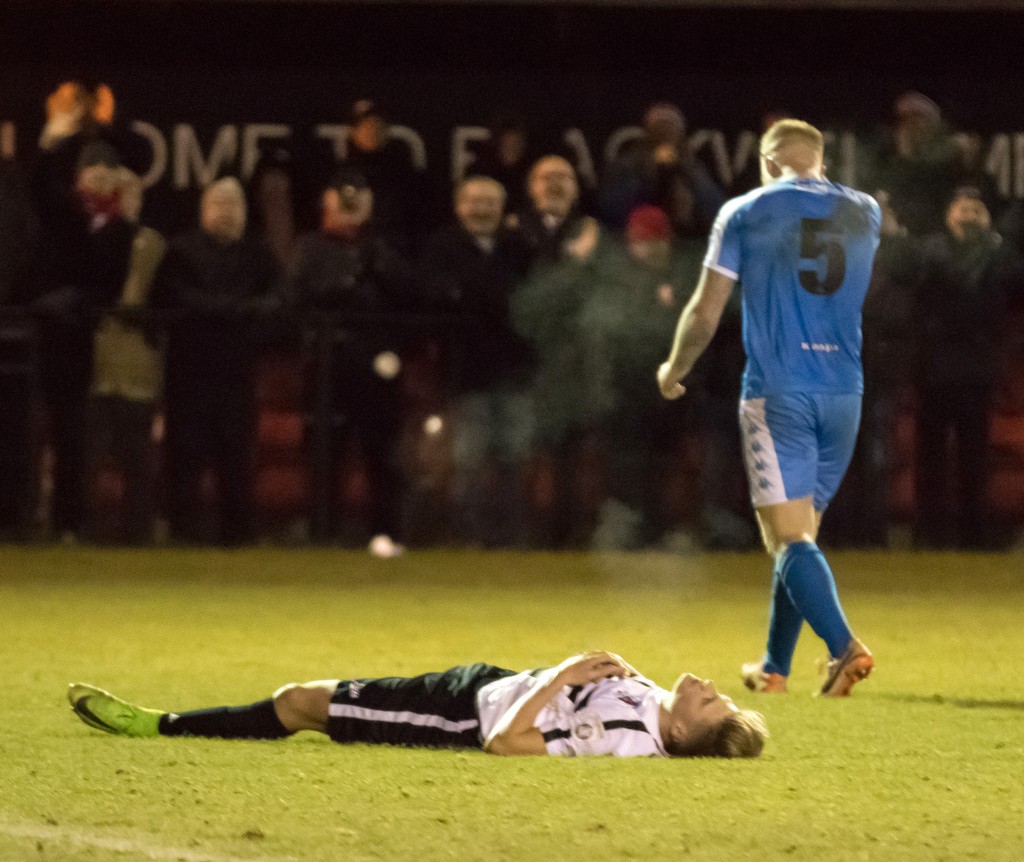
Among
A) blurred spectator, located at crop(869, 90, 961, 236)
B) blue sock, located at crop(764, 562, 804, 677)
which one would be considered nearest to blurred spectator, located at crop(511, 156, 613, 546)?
blurred spectator, located at crop(869, 90, 961, 236)

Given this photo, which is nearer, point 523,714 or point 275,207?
point 523,714

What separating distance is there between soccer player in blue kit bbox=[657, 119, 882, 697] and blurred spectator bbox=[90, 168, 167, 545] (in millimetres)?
6259

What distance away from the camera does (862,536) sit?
1403cm

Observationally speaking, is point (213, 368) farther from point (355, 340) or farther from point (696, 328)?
point (696, 328)

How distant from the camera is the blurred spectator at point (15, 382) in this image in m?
13.7

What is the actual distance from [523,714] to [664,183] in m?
7.98

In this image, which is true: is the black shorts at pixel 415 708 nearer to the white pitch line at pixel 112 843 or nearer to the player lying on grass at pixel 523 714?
the player lying on grass at pixel 523 714

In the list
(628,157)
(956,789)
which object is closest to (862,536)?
(628,157)

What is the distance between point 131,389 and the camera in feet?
45.4

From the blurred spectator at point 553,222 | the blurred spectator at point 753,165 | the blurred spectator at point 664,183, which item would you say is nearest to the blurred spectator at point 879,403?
the blurred spectator at point 664,183

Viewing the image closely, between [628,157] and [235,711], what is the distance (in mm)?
7990

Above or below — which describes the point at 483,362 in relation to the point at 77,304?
below

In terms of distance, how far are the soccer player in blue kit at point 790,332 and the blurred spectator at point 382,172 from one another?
5.73 meters

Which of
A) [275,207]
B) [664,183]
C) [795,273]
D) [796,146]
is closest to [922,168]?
[664,183]
